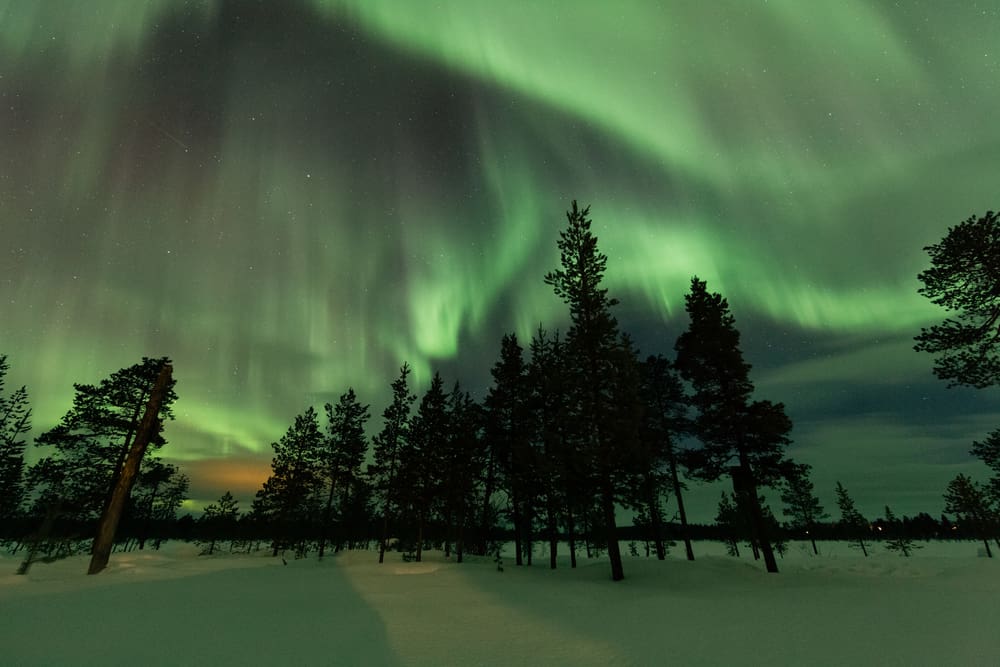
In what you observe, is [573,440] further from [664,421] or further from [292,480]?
[292,480]

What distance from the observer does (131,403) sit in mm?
28953

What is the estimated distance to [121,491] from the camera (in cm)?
1656

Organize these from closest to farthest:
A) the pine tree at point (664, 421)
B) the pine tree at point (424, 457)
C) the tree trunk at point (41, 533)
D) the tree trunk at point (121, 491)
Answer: the tree trunk at point (41, 533) < the tree trunk at point (121, 491) < the pine tree at point (664, 421) < the pine tree at point (424, 457)

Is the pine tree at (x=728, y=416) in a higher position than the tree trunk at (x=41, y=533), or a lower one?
higher

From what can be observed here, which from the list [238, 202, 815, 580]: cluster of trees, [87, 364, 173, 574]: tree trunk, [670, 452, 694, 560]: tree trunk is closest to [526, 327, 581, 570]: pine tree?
[238, 202, 815, 580]: cluster of trees

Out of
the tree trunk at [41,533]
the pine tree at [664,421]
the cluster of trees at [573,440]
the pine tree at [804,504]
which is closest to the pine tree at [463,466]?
the cluster of trees at [573,440]

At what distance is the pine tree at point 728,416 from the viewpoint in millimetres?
19828

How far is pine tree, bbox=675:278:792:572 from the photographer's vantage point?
19.8m

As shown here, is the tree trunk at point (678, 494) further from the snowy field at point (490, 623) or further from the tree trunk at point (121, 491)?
the tree trunk at point (121, 491)

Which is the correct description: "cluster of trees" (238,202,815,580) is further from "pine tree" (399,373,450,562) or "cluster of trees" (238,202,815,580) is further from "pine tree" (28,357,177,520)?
"pine tree" (28,357,177,520)

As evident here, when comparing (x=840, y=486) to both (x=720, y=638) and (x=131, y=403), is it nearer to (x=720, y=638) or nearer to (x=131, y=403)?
(x=720, y=638)

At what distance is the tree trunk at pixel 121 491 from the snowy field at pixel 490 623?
2.02 m

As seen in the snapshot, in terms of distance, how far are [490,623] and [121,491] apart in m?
18.2

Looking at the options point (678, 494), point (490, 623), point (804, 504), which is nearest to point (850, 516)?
point (804, 504)
